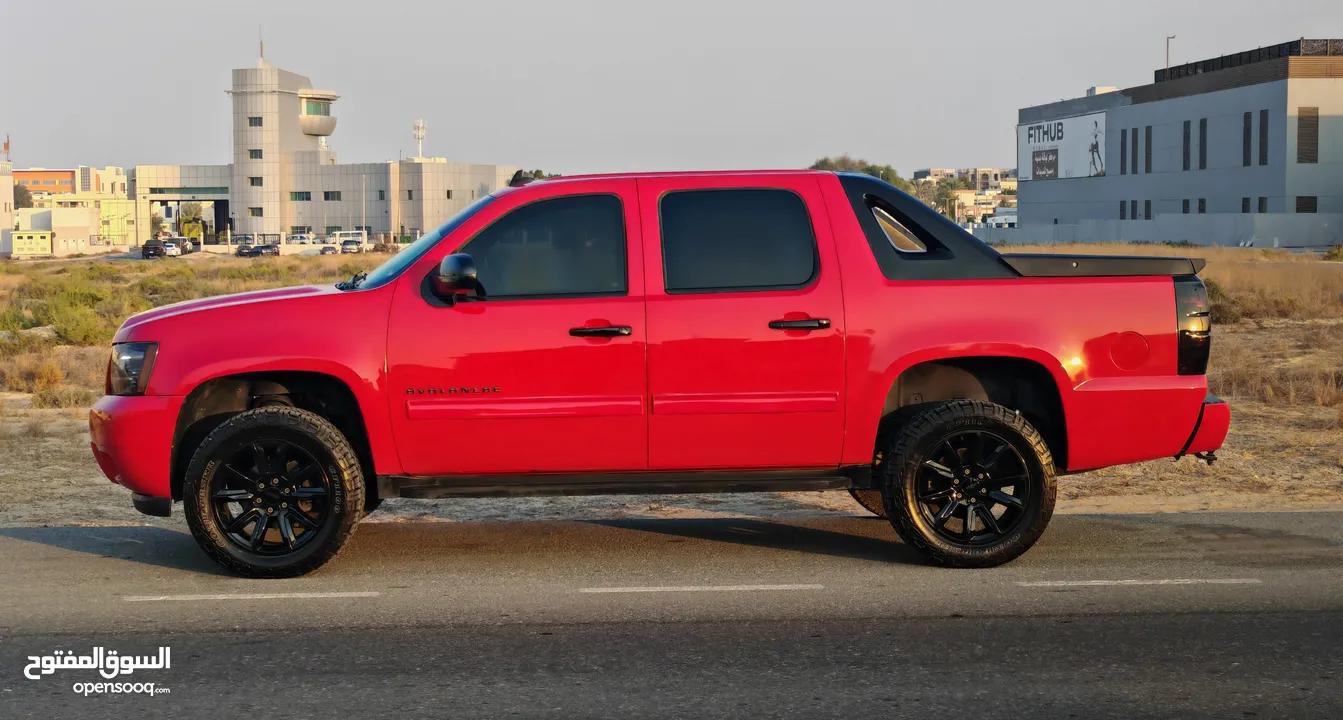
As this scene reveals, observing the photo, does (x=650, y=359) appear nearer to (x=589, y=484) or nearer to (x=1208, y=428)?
(x=589, y=484)

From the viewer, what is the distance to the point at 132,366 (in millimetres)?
7051

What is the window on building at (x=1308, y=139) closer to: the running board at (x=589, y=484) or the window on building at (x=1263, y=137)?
the window on building at (x=1263, y=137)

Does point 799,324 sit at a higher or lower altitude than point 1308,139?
lower

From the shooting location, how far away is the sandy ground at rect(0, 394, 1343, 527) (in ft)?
30.6

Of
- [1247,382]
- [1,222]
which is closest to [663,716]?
[1247,382]

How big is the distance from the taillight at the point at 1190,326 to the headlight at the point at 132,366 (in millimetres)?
5212

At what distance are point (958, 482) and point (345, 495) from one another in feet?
10.2

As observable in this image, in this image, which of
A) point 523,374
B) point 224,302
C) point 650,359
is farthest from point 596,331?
point 224,302

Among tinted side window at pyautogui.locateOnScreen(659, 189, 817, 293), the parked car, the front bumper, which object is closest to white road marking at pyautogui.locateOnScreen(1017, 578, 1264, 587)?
tinted side window at pyautogui.locateOnScreen(659, 189, 817, 293)

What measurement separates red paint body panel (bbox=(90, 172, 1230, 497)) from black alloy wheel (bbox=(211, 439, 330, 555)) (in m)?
0.33

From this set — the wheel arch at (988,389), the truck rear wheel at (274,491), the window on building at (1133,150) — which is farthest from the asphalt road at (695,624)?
the window on building at (1133,150)

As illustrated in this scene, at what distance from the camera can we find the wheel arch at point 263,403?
23.5 ft

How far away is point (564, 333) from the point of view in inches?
272

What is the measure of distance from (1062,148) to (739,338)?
348 feet
